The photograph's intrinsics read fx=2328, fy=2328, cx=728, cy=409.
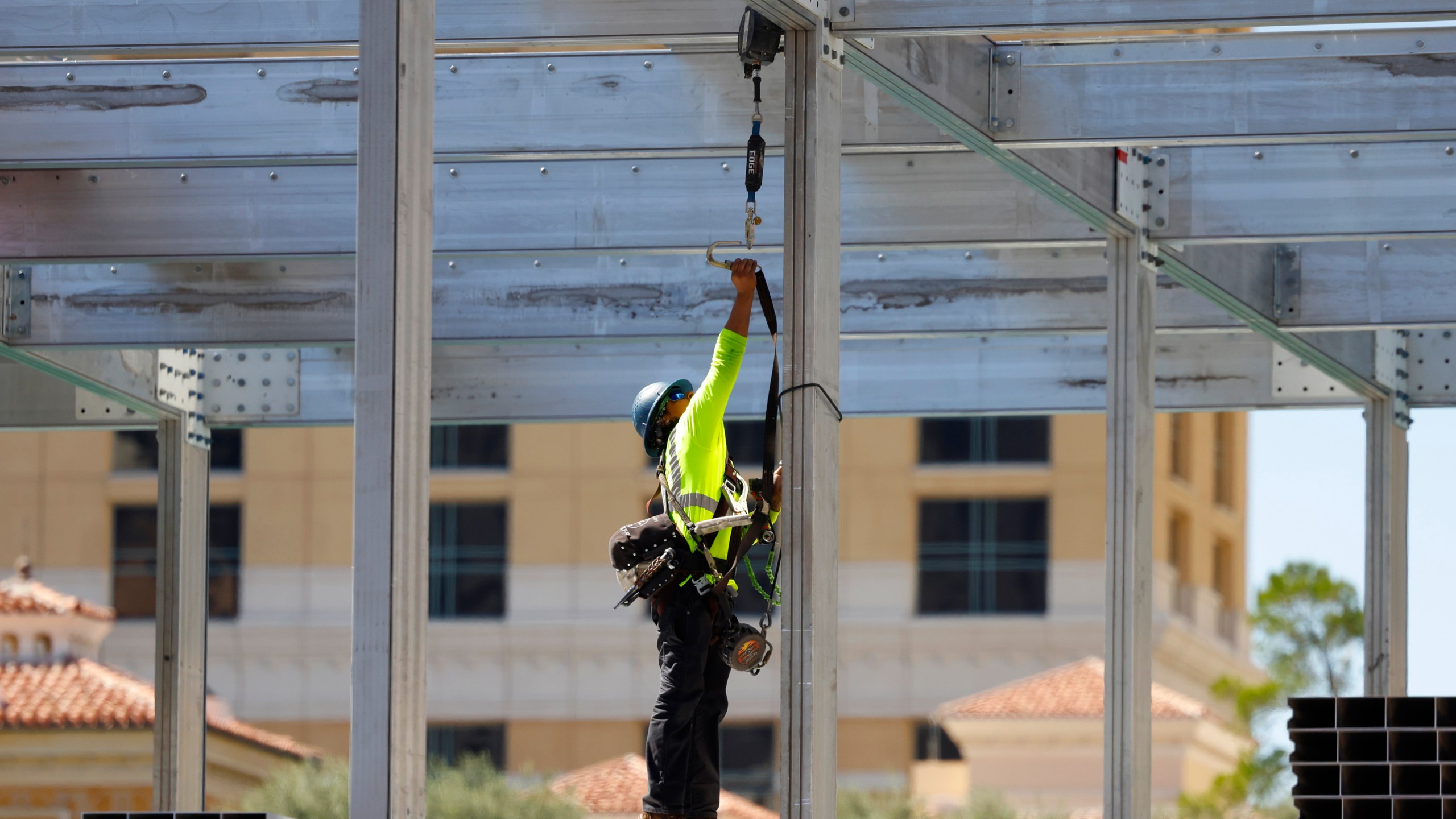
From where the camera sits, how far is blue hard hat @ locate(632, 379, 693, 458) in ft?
29.2

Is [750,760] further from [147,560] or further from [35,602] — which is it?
[35,602]

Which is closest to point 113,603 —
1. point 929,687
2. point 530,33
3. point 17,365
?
point 929,687

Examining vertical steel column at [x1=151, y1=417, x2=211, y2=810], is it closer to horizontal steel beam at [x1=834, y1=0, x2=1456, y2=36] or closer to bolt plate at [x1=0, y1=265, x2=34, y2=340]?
bolt plate at [x1=0, y1=265, x2=34, y2=340]

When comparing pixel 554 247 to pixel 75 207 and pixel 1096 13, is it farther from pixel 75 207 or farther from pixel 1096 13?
pixel 1096 13

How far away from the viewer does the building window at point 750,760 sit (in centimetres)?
4512

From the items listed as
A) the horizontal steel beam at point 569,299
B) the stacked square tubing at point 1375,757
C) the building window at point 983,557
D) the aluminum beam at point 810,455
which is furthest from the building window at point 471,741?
the aluminum beam at point 810,455

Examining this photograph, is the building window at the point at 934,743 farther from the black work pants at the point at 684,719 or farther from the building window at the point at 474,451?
the black work pants at the point at 684,719

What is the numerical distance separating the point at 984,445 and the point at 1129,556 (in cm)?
3862

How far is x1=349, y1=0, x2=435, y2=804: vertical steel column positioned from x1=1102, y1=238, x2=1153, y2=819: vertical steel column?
482 centimetres

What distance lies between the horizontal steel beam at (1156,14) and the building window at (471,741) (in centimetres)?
3879

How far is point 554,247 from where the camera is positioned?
39.3ft

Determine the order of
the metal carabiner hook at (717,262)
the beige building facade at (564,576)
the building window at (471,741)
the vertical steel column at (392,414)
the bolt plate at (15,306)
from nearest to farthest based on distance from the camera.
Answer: the vertical steel column at (392,414) → the metal carabiner hook at (717,262) → the bolt plate at (15,306) → the building window at (471,741) → the beige building facade at (564,576)

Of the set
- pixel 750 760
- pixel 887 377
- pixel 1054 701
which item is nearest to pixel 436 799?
pixel 750 760

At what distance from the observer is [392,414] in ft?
20.4
